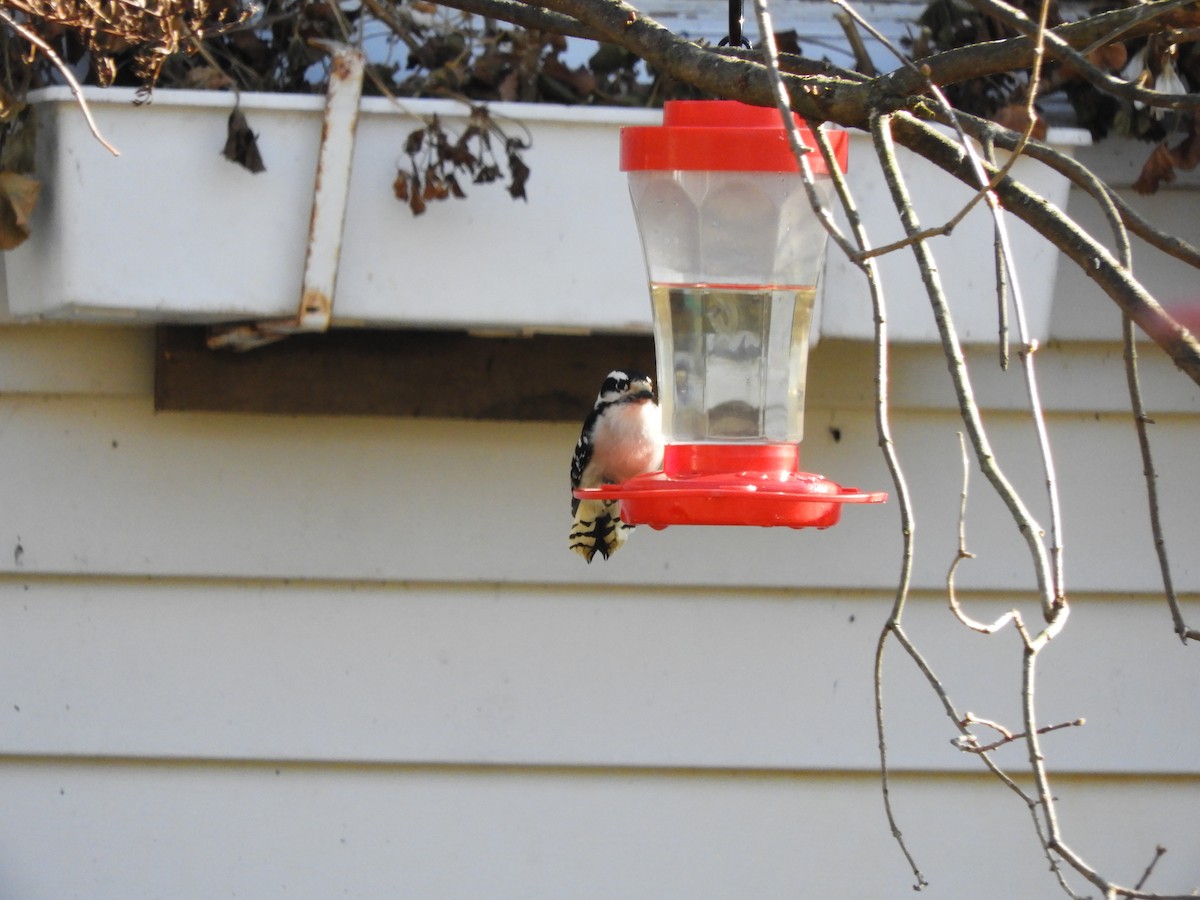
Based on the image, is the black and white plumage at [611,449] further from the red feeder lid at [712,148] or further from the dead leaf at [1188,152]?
the red feeder lid at [712,148]

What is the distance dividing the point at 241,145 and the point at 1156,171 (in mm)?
1660

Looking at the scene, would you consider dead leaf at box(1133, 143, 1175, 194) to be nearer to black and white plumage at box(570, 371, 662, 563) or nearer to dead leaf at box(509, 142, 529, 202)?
black and white plumage at box(570, 371, 662, 563)

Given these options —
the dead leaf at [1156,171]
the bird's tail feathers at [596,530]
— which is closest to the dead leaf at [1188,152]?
the dead leaf at [1156,171]

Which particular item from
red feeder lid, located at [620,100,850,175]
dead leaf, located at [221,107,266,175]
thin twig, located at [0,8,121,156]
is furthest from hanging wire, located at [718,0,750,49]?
dead leaf, located at [221,107,266,175]

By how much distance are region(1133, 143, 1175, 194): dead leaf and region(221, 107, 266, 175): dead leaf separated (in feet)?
5.31

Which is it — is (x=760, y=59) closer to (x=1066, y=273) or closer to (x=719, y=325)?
(x=719, y=325)

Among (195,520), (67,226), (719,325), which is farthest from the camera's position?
(195,520)

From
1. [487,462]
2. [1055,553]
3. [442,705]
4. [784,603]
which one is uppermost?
[1055,553]

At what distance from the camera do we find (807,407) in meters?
3.03

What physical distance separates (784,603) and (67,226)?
5.01 ft

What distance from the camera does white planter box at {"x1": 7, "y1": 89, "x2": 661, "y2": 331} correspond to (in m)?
2.46

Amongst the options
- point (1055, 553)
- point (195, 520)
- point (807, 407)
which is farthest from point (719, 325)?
point (195, 520)

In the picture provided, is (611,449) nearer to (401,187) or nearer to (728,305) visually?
(401,187)

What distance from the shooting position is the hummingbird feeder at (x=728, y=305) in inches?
73.3
